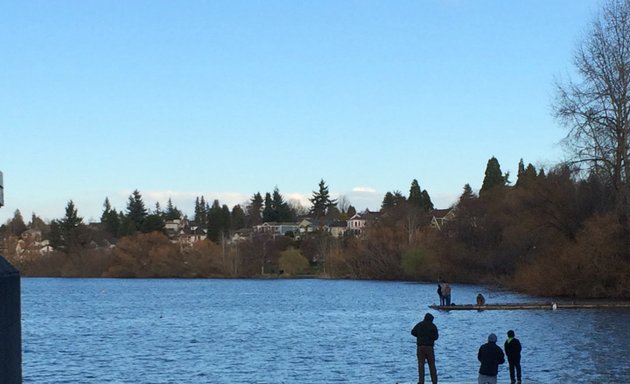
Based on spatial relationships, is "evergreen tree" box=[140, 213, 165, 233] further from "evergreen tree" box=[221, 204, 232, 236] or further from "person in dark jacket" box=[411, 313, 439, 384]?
"person in dark jacket" box=[411, 313, 439, 384]

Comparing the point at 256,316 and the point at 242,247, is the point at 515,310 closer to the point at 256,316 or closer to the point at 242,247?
the point at 256,316

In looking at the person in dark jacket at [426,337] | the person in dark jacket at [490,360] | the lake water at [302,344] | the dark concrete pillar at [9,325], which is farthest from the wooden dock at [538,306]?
the dark concrete pillar at [9,325]

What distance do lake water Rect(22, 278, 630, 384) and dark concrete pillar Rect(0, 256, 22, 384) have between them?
1699 centimetres

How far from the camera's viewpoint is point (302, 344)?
41.8 meters

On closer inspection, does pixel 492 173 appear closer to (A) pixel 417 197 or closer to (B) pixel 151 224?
(A) pixel 417 197

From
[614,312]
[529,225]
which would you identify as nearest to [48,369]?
[614,312]

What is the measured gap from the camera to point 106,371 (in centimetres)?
3350

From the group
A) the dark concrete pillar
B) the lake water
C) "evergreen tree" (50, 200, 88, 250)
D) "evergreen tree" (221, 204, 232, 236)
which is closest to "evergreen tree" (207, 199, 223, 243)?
"evergreen tree" (221, 204, 232, 236)

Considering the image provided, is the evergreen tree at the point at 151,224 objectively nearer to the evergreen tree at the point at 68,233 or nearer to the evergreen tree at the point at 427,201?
the evergreen tree at the point at 68,233

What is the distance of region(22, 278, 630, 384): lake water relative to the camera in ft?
102

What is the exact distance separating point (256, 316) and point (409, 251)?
204ft

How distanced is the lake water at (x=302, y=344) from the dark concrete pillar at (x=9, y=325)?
16990mm

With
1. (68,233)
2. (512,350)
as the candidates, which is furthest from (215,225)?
(512,350)

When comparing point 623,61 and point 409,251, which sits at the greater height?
point 623,61
